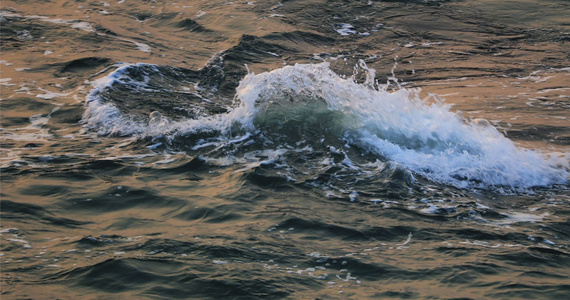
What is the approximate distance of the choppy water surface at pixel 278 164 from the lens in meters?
3.36

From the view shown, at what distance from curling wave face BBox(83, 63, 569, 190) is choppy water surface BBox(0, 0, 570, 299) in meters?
0.02

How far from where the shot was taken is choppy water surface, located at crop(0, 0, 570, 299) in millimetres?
3357

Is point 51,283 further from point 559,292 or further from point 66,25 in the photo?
point 66,25

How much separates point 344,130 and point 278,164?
103 cm

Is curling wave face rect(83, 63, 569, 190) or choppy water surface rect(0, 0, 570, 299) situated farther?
curling wave face rect(83, 63, 569, 190)

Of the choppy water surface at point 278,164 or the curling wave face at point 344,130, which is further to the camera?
the curling wave face at point 344,130

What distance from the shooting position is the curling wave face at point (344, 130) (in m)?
5.32

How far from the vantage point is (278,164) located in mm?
5184

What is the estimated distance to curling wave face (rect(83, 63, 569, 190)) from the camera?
5316 mm

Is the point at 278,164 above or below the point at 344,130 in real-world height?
below

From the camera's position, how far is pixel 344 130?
5.88 meters

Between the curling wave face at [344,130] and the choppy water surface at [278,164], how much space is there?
0.9 inches

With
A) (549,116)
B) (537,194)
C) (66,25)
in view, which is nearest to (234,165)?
(537,194)

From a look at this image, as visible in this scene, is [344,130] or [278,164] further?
[344,130]
